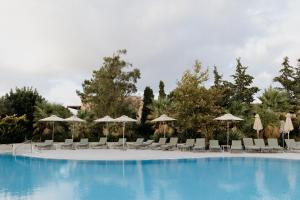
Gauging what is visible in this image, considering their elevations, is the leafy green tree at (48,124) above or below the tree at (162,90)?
below

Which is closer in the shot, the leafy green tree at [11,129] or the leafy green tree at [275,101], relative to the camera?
the leafy green tree at [275,101]

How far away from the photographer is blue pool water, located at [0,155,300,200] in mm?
11383

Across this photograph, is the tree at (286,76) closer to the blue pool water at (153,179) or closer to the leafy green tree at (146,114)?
the leafy green tree at (146,114)

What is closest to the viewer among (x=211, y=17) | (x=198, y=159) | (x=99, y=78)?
(x=198, y=159)

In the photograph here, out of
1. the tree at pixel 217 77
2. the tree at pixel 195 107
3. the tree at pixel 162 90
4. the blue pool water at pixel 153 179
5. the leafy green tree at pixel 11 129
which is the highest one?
the tree at pixel 217 77

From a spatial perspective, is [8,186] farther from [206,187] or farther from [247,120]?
[247,120]

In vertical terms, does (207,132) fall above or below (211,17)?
below

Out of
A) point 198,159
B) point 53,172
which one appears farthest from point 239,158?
point 53,172

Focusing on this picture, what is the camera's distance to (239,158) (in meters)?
20.9

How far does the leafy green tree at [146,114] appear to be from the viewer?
3231 cm

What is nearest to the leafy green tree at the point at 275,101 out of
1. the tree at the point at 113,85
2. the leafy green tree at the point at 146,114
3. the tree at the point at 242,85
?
the tree at the point at 242,85

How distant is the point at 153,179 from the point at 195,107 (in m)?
12.4

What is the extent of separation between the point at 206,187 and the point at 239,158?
28.4ft

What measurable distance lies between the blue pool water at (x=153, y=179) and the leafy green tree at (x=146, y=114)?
40.4ft
